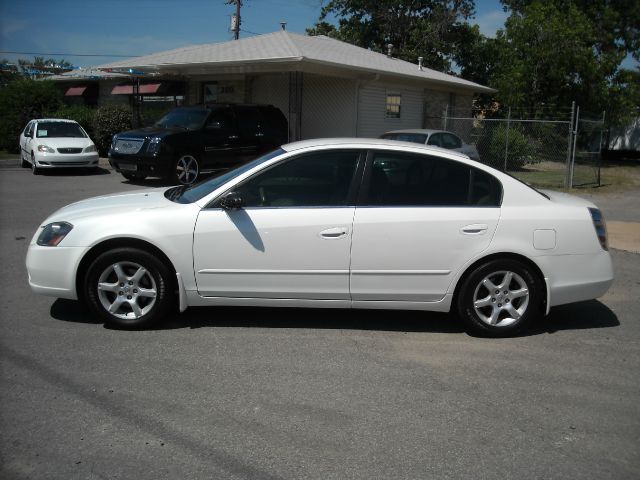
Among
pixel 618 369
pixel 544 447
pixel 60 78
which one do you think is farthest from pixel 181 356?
pixel 60 78

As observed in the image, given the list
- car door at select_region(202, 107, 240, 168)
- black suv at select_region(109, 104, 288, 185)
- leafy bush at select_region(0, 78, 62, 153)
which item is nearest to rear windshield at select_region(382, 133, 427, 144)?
black suv at select_region(109, 104, 288, 185)

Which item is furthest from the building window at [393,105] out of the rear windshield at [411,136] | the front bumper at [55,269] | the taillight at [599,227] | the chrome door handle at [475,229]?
the front bumper at [55,269]

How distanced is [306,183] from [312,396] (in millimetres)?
1828

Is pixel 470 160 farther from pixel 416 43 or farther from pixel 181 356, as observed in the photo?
pixel 416 43

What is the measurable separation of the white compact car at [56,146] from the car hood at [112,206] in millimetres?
11670

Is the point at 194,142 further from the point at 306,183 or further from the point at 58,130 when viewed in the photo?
the point at 306,183

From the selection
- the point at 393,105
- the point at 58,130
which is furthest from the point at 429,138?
the point at 58,130

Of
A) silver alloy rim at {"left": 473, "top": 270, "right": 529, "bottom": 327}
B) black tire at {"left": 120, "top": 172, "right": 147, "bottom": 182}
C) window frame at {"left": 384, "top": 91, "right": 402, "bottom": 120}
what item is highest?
window frame at {"left": 384, "top": 91, "right": 402, "bottom": 120}

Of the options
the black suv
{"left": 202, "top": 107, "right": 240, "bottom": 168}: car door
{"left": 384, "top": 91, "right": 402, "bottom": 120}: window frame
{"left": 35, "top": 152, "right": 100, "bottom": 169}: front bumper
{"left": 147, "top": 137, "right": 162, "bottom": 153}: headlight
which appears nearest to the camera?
{"left": 147, "top": 137, "right": 162, "bottom": 153}: headlight

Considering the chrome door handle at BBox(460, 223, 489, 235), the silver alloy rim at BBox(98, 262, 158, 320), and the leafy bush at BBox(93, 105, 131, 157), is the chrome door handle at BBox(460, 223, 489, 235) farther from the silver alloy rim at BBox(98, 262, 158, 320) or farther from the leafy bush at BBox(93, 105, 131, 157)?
the leafy bush at BBox(93, 105, 131, 157)

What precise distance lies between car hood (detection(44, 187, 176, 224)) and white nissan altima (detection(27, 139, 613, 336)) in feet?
0.11

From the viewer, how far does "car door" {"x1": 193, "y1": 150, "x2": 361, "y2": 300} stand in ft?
16.0

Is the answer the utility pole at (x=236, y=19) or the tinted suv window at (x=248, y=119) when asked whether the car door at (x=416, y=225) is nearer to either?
the tinted suv window at (x=248, y=119)

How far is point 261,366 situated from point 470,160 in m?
2.45
